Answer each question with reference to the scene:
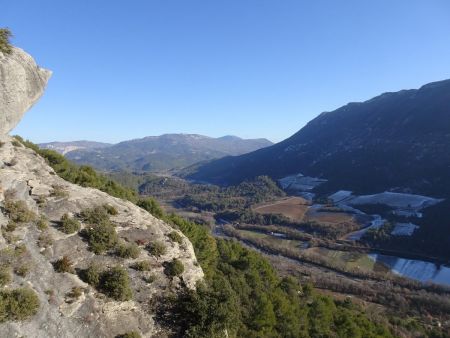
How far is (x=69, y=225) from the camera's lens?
95.1 feet

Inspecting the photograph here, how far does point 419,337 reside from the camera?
7012cm

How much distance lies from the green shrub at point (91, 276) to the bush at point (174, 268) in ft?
18.3

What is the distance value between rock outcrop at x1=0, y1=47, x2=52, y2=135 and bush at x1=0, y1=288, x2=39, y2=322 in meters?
19.8

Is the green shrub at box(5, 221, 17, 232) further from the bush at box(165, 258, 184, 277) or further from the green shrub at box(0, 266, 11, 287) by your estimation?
the bush at box(165, 258, 184, 277)

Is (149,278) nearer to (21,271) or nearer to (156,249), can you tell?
(156,249)

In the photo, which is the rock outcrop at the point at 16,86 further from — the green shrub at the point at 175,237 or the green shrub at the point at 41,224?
the green shrub at the point at 175,237

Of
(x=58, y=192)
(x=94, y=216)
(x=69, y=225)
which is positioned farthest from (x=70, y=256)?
(x=58, y=192)

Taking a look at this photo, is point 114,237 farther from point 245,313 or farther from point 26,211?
point 245,313

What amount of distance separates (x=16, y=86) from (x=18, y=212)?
15119 millimetres

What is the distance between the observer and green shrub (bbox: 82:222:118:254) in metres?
28.4

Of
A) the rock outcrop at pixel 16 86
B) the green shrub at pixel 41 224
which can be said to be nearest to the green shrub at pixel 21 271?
the green shrub at pixel 41 224

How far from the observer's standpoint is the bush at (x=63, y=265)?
Result: 84.4ft

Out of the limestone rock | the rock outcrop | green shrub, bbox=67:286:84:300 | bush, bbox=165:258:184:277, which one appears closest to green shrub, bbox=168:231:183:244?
the limestone rock

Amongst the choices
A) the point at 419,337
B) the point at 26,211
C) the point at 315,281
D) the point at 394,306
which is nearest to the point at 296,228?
the point at 315,281
